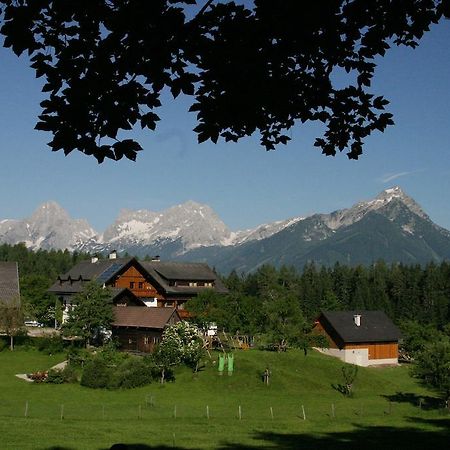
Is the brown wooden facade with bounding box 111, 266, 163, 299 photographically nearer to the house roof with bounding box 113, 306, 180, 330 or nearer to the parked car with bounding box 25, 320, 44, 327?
the house roof with bounding box 113, 306, 180, 330

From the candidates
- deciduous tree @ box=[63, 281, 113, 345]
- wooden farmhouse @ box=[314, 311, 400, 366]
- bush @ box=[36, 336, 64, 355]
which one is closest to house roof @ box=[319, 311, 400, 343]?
wooden farmhouse @ box=[314, 311, 400, 366]

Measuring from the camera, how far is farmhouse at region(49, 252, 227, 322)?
7944 cm

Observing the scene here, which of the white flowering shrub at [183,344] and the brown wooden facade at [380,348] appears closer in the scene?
the white flowering shrub at [183,344]

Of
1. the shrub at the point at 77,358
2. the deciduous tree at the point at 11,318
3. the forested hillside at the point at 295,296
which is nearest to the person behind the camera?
the shrub at the point at 77,358

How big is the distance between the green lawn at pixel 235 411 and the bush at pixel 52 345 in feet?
3.86

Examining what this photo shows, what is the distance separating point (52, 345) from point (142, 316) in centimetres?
920

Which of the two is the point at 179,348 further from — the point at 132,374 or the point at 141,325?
the point at 141,325

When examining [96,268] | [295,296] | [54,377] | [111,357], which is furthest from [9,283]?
[295,296]

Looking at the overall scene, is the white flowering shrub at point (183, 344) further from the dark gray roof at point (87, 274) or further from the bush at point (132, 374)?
the dark gray roof at point (87, 274)

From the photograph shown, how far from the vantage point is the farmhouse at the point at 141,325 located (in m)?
59.4

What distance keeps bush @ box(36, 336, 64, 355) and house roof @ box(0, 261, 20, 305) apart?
532 centimetres

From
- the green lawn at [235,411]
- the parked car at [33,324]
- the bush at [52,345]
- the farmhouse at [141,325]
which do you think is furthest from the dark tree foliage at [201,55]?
the parked car at [33,324]

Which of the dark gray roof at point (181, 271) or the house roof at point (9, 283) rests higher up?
the dark gray roof at point (181, 271)

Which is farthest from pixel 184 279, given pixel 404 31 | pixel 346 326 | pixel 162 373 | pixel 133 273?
pixel 404 31
